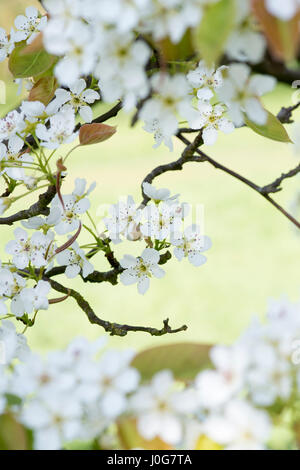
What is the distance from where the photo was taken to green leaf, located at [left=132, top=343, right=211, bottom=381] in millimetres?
332

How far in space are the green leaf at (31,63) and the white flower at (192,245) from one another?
18 centimetres

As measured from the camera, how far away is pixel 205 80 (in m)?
0.47

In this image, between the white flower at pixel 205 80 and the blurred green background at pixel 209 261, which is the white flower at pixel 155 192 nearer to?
the white flower at pixel 205 80

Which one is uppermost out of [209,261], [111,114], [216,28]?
[209,261]

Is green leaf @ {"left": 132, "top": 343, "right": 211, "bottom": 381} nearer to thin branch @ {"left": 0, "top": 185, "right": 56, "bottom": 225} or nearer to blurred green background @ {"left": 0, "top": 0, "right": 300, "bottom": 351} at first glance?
thin branch @ {"left": 0, "top": 185, "right": 56, "bottom": 225}

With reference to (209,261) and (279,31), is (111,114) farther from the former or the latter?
(209,261)

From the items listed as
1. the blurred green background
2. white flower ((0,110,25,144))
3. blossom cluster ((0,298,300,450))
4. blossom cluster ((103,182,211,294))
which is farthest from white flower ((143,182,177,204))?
the blurred green background

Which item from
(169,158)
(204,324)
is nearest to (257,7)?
(204,324)

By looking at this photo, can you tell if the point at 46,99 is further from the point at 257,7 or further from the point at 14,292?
the point at 257,7

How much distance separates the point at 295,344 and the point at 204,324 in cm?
150

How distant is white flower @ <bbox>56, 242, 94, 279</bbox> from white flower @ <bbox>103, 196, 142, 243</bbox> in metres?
0.04

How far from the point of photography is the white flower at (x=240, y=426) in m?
0.26

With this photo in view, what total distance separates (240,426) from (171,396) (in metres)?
0.03

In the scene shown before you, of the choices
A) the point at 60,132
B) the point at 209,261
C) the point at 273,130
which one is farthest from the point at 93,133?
the point at 209,261
